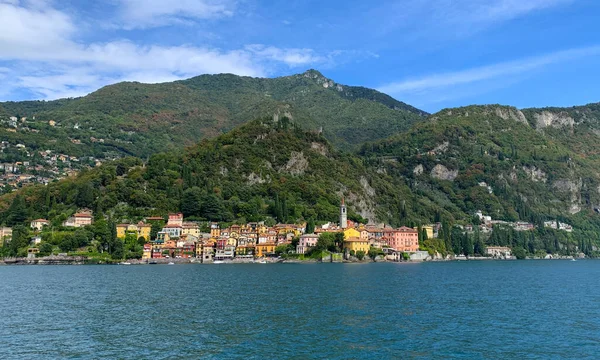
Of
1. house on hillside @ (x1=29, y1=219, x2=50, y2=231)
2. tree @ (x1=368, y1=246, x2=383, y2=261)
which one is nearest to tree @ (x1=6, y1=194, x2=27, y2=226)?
house on hillside @ (x1=29, y1=219, x2=50, y2=231)

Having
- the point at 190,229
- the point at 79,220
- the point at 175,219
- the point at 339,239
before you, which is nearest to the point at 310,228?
the point at 339,239

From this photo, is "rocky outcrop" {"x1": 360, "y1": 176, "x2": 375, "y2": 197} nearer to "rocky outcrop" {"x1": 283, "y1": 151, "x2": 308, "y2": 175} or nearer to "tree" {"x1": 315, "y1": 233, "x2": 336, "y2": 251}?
"rocky outcrop" {"x1": 283, "y1": 151, "x2": 308, "y2": 175}

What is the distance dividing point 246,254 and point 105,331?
8725 cm

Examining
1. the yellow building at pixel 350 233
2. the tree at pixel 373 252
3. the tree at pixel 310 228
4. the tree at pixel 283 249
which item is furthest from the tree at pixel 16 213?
the tree at pixel 373 252

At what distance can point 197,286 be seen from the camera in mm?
63312

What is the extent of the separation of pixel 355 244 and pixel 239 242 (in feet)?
80.4

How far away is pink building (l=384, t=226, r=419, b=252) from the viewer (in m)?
133

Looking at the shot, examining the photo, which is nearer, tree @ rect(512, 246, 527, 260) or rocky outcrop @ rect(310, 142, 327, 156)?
tree @ rect(512, 246, 527, 260)

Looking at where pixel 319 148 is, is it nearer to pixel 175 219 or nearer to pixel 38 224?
pixel 175 219

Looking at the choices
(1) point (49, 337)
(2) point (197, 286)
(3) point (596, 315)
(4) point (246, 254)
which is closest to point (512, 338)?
(3) point (596, 315)

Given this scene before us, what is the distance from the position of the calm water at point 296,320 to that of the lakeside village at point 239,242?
4915cm

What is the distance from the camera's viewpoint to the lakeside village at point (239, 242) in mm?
115750

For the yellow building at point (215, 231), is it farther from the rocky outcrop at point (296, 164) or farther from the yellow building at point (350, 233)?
the rocky outcrop at point (296, 164)

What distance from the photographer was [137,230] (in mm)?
122875
